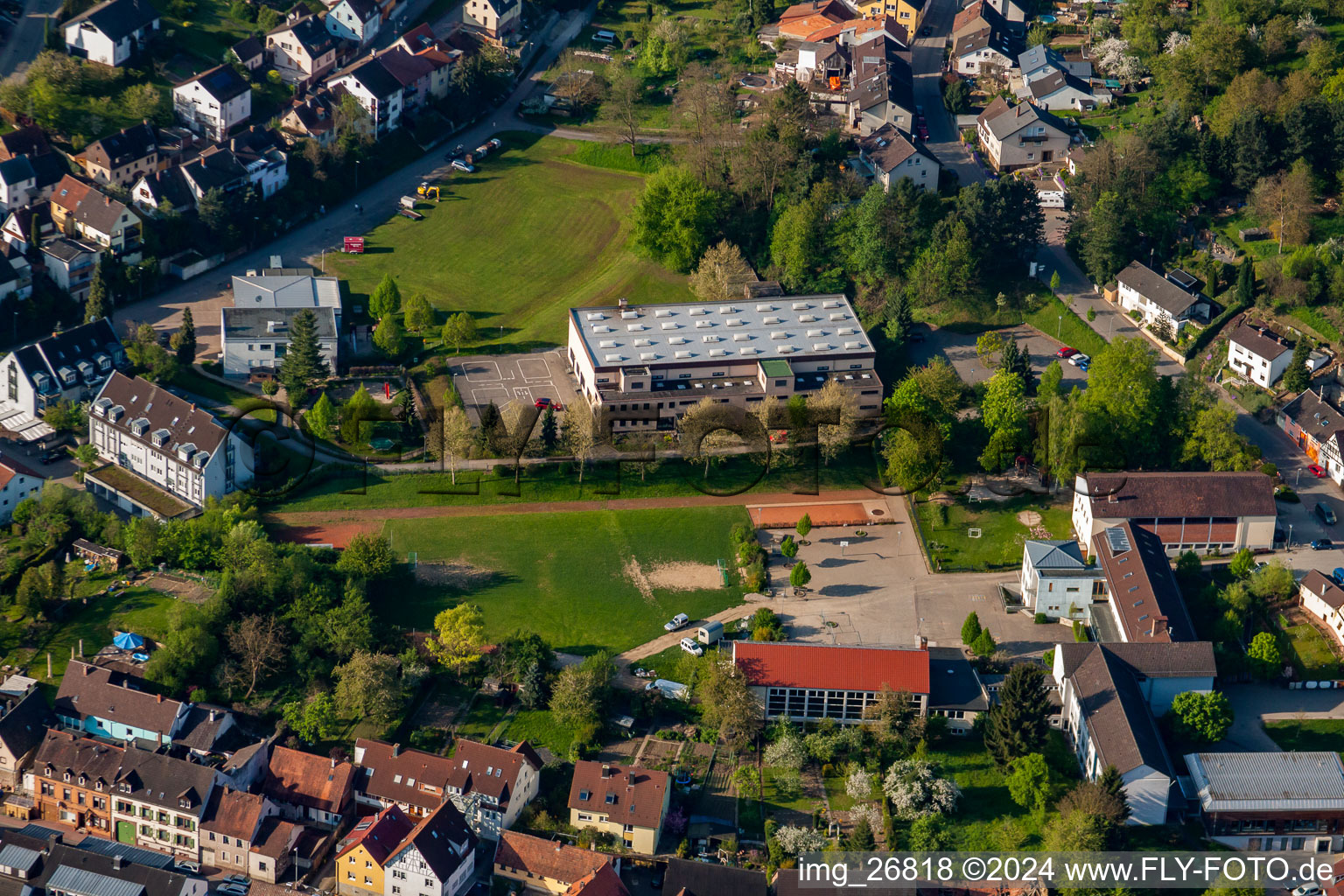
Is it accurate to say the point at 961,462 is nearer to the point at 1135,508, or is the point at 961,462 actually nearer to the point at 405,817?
the point at 1135,508

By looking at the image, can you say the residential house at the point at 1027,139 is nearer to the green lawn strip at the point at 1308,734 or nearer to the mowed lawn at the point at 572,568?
the mowed lawn at the point at 572,568

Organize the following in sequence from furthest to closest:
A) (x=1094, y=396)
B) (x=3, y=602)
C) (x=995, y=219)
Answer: (x=995, y=219) < (x=1094, y=396) < (x=3, y=602)

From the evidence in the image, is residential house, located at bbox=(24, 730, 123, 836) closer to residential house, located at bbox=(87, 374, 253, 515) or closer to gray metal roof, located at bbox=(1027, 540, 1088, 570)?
residential house, located at bbox=(87, 374, 253, 515)

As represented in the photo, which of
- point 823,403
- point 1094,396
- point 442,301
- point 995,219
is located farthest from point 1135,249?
point 442,301

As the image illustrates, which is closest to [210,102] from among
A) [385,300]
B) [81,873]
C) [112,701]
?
[385,300]

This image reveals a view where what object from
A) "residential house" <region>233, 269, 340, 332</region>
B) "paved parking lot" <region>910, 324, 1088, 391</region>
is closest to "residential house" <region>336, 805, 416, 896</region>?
"residential house" <region>233, 269, 340, 332</region>
